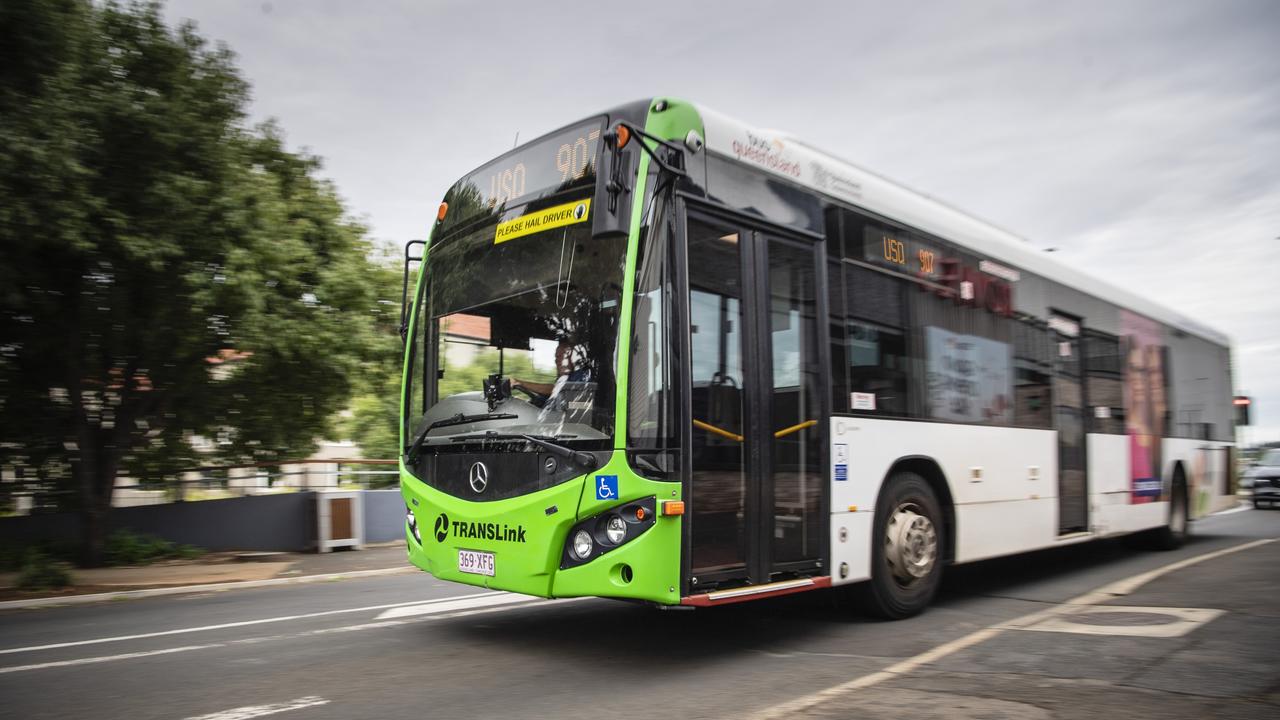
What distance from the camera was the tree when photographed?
31.4ft

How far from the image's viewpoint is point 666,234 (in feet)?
17.8

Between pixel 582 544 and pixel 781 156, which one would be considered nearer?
pixel 582 544

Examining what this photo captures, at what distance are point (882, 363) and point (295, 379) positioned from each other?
9.07 metres

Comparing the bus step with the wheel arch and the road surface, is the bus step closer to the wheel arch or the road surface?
the road surface

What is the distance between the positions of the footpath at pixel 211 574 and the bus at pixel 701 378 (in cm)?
547

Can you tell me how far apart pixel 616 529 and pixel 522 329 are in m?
1.46

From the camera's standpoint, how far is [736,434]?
5711 mm

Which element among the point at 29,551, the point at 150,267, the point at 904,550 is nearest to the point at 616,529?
the point at 904,550

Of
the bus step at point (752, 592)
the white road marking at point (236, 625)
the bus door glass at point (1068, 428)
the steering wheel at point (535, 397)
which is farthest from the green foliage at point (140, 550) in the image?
the bus door glass at point (1068, 428)

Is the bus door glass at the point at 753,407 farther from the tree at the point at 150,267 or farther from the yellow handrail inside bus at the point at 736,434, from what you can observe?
the tree at the point at 150,267

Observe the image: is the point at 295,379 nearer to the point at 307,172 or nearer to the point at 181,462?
the point at 181,462

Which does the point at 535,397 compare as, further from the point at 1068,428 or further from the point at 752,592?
the point at 1068,428

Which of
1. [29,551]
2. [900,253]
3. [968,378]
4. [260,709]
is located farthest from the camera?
[29,551]

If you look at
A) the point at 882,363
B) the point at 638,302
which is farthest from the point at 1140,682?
the point at 638,302
